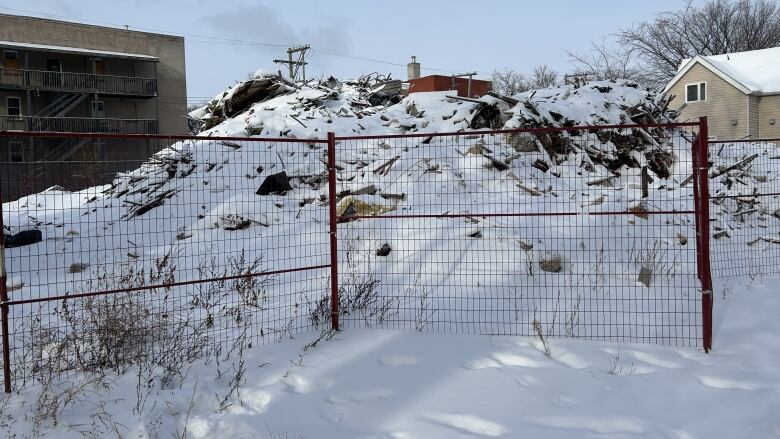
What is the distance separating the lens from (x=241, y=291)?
261 inches

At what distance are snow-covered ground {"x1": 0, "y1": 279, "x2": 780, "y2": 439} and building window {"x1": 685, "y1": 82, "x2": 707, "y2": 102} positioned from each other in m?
34.6

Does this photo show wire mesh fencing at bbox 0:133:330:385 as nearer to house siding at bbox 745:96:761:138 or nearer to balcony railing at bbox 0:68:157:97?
balcony railing at bbox 0:68:157:97

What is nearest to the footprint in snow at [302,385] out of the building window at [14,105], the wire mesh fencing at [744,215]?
the wire mesh fencing at [744,215]

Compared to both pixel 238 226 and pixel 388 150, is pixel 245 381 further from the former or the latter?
pixel 388 150

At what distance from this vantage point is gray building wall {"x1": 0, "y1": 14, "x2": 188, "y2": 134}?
1249 inches

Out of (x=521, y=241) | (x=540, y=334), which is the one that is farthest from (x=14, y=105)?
(x=540, y=334)

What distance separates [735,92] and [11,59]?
43521 millimetres

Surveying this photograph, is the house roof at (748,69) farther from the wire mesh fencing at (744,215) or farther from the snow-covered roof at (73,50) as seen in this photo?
the snow-covered roof at (73,50)

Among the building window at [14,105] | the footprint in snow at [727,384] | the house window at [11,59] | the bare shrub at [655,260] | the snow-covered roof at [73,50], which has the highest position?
the snow-covered roof at [73,50]

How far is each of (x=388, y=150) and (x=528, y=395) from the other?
28.4 ft

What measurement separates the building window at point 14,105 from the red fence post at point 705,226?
35788 millimetres

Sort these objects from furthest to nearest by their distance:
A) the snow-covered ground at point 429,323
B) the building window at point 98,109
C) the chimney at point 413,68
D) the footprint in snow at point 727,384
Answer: the chimney at point 413,68 → the building window at point 98,109 → the footprint in snow at point 727,384 → the snow-covered ground at point 429,323

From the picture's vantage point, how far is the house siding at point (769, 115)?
31625 millimetres

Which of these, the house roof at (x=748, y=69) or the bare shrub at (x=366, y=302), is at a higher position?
the house roof at (x=748, y=69)
